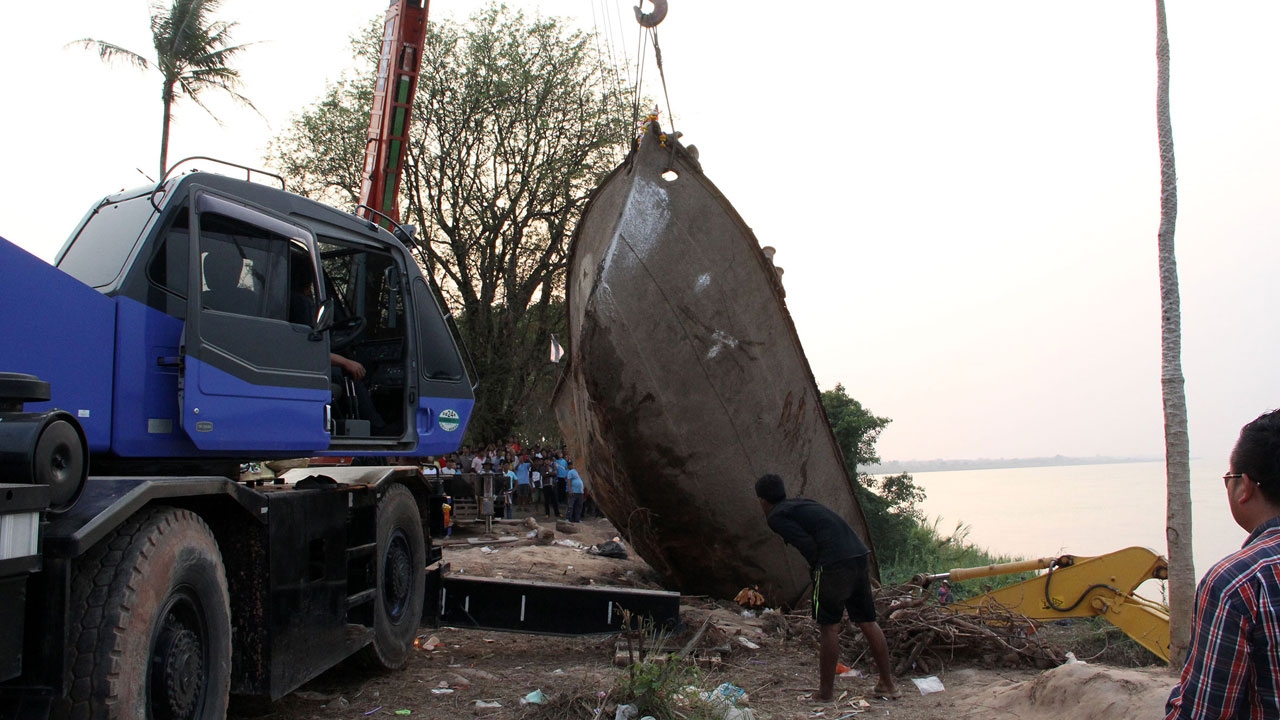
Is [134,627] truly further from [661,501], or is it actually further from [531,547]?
[531,547]

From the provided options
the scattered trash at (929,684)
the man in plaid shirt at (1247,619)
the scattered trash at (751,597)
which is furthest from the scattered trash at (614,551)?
the man in plaid shirt at (1247,619)

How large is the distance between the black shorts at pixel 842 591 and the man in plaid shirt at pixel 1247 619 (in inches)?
147

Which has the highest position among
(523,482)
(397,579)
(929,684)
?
(523,482)

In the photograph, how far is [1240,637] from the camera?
1957mm

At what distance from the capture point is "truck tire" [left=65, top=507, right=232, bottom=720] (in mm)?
3215

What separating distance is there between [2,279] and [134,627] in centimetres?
138

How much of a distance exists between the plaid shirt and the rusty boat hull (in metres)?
5.40

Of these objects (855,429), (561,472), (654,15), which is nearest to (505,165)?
(561,472)

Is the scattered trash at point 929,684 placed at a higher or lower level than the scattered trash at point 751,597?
lower

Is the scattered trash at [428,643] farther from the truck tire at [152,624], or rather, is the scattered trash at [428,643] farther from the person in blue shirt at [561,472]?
the person in blue shirt at [561,472]

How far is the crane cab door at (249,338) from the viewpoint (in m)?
4.26

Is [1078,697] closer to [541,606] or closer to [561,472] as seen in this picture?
[541,606]

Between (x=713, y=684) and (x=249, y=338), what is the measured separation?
3.51 meters

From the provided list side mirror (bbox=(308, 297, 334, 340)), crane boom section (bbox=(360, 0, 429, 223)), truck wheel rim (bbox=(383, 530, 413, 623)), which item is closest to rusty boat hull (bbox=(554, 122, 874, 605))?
truck wheel rim (bbox=(383, 530, 413, 623))
